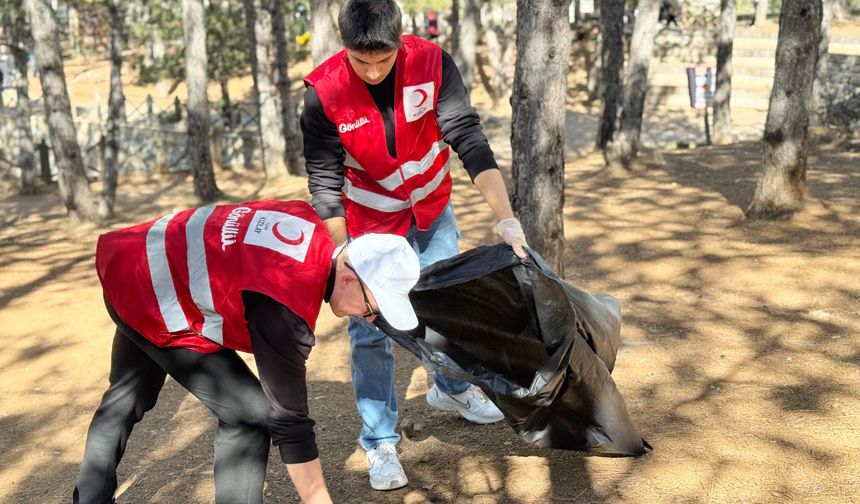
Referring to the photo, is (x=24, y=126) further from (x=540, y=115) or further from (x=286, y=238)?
(x=286, y=238)

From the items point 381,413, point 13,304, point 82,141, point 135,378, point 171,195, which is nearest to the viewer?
point 135,378

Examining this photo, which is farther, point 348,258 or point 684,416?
point 684,416

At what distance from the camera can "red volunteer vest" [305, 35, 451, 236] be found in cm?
314

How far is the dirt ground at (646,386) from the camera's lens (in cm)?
330

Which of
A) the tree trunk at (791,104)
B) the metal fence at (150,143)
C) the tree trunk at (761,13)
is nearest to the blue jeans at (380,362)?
the tree trunk at (791,104)

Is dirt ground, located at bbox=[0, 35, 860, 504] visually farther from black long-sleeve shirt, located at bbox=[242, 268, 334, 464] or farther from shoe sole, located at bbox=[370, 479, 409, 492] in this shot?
black long-sleeve shirt, located at bbox=[242, 268, 334, 464]

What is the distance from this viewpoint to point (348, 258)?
2.41 meters

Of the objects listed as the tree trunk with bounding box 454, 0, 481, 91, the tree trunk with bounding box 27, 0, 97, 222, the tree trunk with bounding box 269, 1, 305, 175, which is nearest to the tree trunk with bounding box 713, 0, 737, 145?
the tree trunk with bounding box 454, 0, 481, 91

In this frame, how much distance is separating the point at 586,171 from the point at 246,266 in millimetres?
10887

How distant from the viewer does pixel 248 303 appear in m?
2.37

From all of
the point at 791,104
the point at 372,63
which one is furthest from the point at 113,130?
the point at 372,63

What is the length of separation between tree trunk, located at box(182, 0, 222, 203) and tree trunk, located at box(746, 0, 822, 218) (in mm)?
9024

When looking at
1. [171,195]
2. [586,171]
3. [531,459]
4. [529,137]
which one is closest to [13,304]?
[529,137]

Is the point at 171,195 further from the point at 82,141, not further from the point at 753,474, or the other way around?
the point at 753,474
